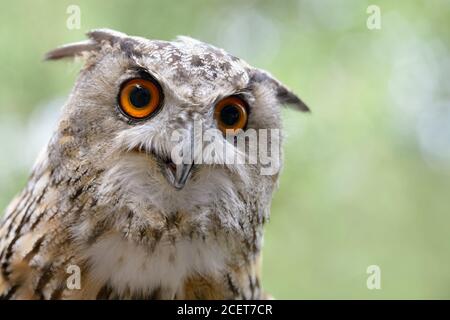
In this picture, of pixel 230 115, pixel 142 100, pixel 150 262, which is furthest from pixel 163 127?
pixel 150 262

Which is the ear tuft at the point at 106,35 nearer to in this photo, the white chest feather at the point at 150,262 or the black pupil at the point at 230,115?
the black pupil at the point at 230,115

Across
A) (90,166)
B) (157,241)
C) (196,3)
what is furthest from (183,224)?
(196,3)

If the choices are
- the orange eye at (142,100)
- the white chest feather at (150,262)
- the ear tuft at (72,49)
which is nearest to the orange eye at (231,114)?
the orange eye at (142,100)

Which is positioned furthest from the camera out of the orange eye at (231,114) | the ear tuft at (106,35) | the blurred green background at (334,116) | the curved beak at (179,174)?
the blurred green background at (334,116)

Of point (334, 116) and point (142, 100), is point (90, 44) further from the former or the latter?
point (334, 116)

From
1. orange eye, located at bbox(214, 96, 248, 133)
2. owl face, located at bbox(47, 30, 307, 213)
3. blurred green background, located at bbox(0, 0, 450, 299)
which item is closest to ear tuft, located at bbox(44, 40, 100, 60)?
owl face, located at bbox(47, 30, 307, 213)

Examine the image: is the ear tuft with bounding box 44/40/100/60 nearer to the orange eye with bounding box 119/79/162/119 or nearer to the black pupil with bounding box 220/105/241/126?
the orange eye with bounding box 119/79/162/119

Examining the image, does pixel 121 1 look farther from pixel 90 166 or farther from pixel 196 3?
pixel 90 166
